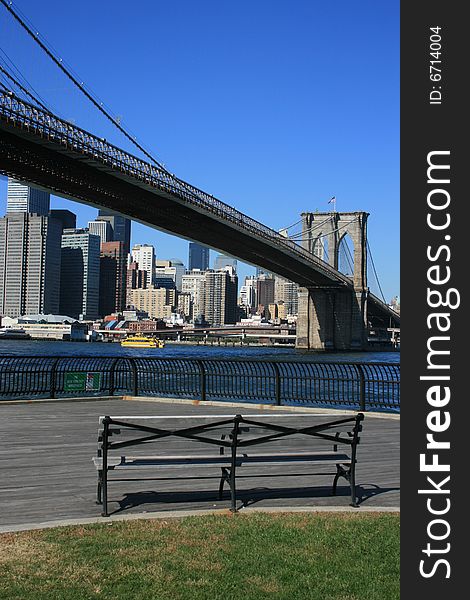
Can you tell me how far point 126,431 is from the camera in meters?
6.64

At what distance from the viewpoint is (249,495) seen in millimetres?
7301

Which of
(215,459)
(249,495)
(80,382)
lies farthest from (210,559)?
(80,382)

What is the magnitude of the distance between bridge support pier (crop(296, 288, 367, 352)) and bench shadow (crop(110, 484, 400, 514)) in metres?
76.7

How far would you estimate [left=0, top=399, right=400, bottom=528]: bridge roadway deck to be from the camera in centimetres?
671

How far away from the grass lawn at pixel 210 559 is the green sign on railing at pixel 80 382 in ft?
36.7

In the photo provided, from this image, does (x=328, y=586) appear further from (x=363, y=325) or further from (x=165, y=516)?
(x=363, y=325)

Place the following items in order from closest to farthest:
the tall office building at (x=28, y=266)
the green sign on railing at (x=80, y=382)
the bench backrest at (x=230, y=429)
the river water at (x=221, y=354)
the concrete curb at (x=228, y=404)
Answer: the bench backrest at (x=230, y=429)
the concrete curb at (x=228, y=404)
the green sign on railing at (x=80, y=382)
the river water at (x=221, y=354)
the tall office building at (x=28, y=266)

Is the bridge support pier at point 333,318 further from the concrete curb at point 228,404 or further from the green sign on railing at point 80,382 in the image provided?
the concrete curb at point 228,404

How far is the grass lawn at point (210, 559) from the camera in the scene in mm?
4566

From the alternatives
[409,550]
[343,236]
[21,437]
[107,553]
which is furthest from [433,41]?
[343,236]

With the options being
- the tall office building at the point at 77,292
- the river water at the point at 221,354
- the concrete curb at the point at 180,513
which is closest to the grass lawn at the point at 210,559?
the concrete curb at the point at 180,513

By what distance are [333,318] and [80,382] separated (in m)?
71.3

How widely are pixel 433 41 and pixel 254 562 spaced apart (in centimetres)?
327

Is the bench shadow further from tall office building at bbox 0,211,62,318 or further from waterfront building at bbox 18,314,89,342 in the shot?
tall office building at bbox 0,211,62,318
